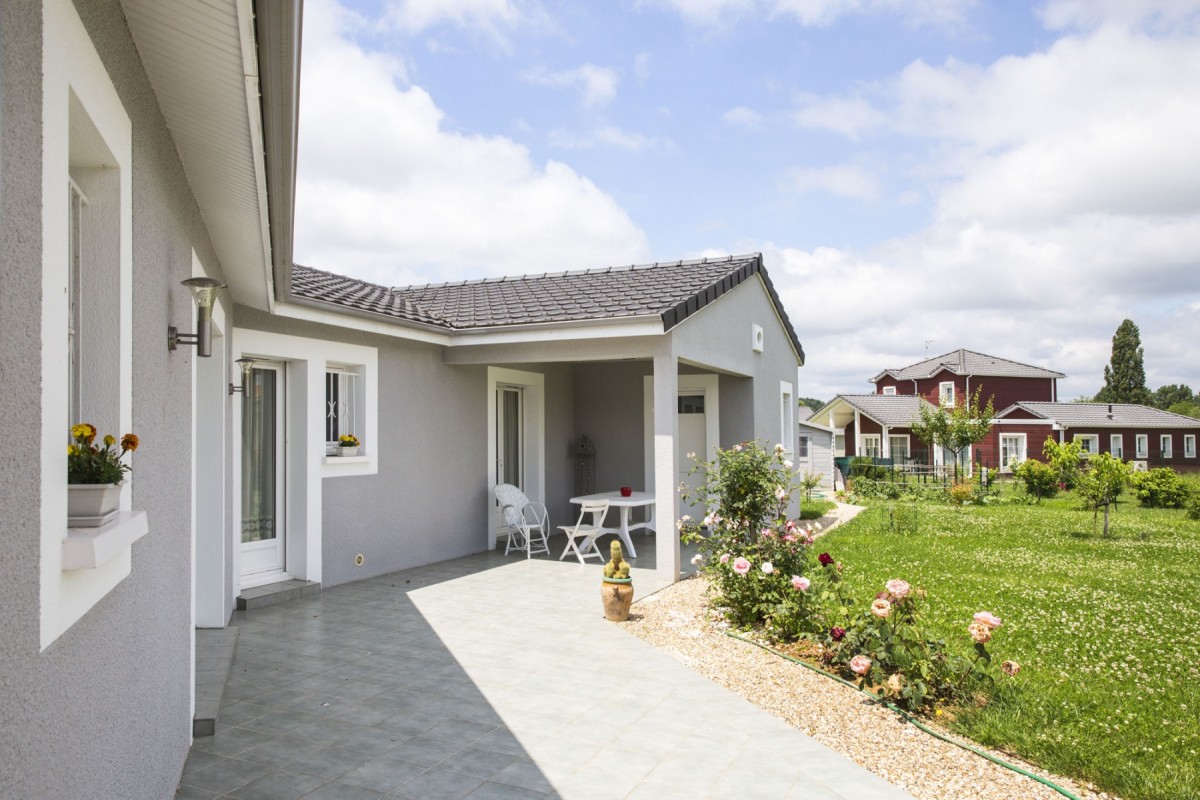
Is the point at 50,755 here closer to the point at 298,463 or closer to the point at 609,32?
the point at 298,463

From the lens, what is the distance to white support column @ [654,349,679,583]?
30.7 feet

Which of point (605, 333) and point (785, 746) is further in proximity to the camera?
point (605, 333)

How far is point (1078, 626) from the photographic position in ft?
24.7

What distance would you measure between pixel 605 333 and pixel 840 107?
5.84 meters

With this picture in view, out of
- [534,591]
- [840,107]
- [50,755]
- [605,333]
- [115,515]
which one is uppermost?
[840,107]

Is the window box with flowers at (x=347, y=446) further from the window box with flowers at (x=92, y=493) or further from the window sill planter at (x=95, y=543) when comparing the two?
the window box with flowers at (x=92, y=493)

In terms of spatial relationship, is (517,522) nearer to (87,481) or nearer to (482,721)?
(482,721)

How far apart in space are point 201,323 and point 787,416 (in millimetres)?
14432

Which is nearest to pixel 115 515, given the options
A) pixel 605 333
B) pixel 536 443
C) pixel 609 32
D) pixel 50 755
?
pixel 50 755

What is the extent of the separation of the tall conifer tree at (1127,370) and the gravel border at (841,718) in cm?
5543

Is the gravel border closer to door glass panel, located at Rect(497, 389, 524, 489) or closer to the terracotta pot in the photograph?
the terracotta pot

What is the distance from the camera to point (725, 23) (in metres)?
10.2

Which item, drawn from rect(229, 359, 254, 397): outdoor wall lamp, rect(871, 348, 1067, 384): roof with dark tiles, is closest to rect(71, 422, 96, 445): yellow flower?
rect(229, 359, 254, 397): outdoor wall lamp

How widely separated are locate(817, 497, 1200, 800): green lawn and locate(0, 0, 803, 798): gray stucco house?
3769 millimetres
